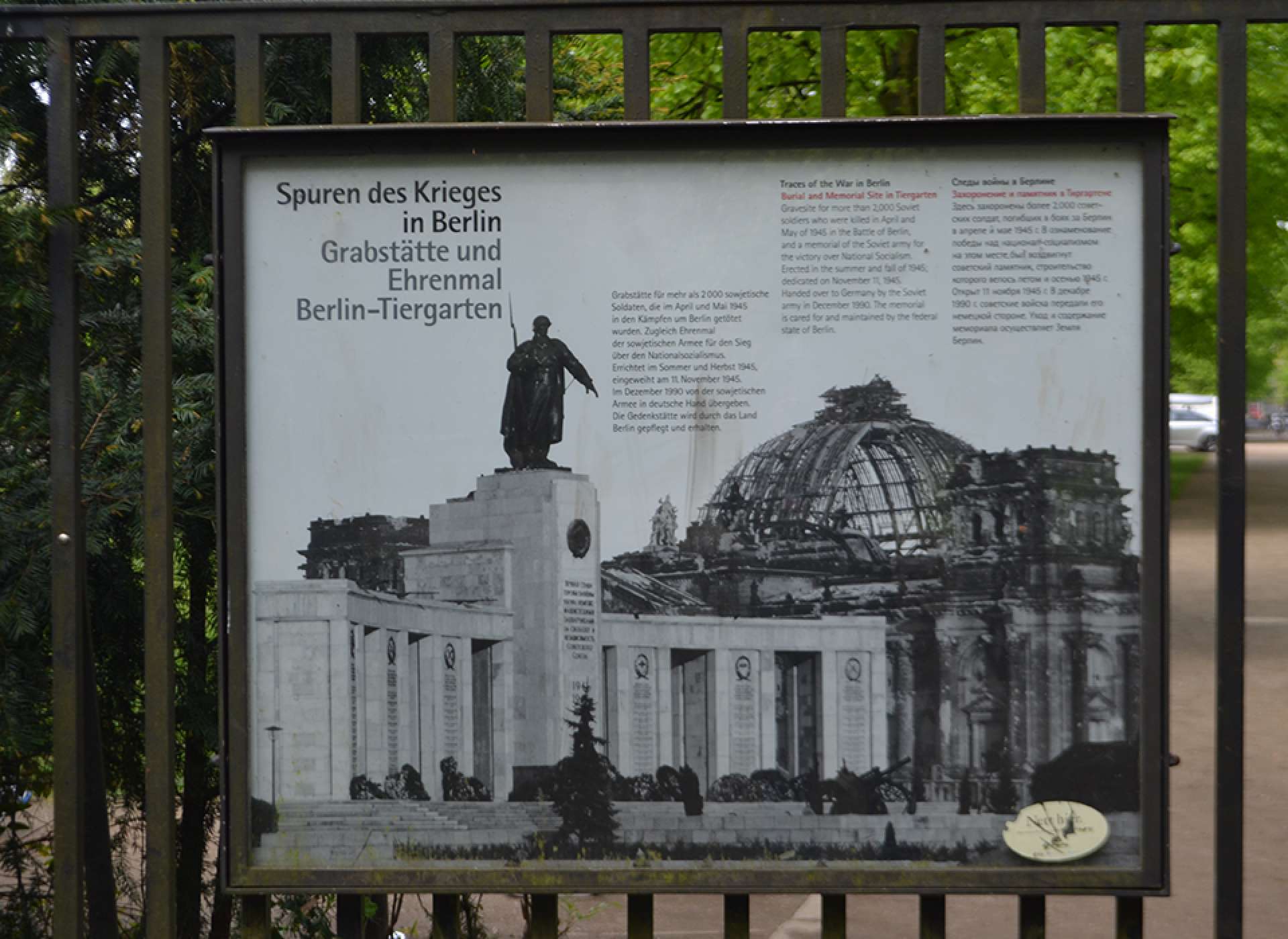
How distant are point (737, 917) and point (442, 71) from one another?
2.03 meters

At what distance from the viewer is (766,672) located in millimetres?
3094

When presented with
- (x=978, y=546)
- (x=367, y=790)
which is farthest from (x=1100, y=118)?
(x=367, y=790)

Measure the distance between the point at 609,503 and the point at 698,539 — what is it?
Result: 0.21 m

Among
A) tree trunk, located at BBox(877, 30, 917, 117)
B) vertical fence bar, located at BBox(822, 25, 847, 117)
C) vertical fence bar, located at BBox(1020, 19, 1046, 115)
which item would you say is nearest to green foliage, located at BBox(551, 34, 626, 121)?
tree trunk, located at BBox(877, 30, 917, 117)

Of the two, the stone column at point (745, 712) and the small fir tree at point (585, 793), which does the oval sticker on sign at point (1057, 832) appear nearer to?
the stone column at point (745, 712)

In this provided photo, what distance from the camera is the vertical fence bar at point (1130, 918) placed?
10.8 ft

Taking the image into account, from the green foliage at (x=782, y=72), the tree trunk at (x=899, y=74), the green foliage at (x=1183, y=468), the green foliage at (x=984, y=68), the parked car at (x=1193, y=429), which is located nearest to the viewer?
the tree trunk at (x=899, y=74)

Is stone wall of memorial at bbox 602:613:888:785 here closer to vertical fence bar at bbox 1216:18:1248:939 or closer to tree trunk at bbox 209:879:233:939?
vertical fence bar at bbox 1216:18:1248:939

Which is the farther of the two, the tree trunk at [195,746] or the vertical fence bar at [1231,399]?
the tree trunk at [195,746]

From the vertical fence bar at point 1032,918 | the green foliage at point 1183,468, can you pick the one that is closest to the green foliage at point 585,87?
the vertical fence bar at point 1032,918

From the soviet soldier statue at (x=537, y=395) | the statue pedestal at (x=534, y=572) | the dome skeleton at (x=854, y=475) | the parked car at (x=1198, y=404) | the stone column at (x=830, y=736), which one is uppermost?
the parked car at (x=1198, y=404)

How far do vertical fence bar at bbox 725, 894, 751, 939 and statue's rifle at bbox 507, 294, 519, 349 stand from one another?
53.4 inches

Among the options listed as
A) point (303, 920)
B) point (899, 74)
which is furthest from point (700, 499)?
point (899, 74)

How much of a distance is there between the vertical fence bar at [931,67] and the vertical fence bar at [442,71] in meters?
1.02
